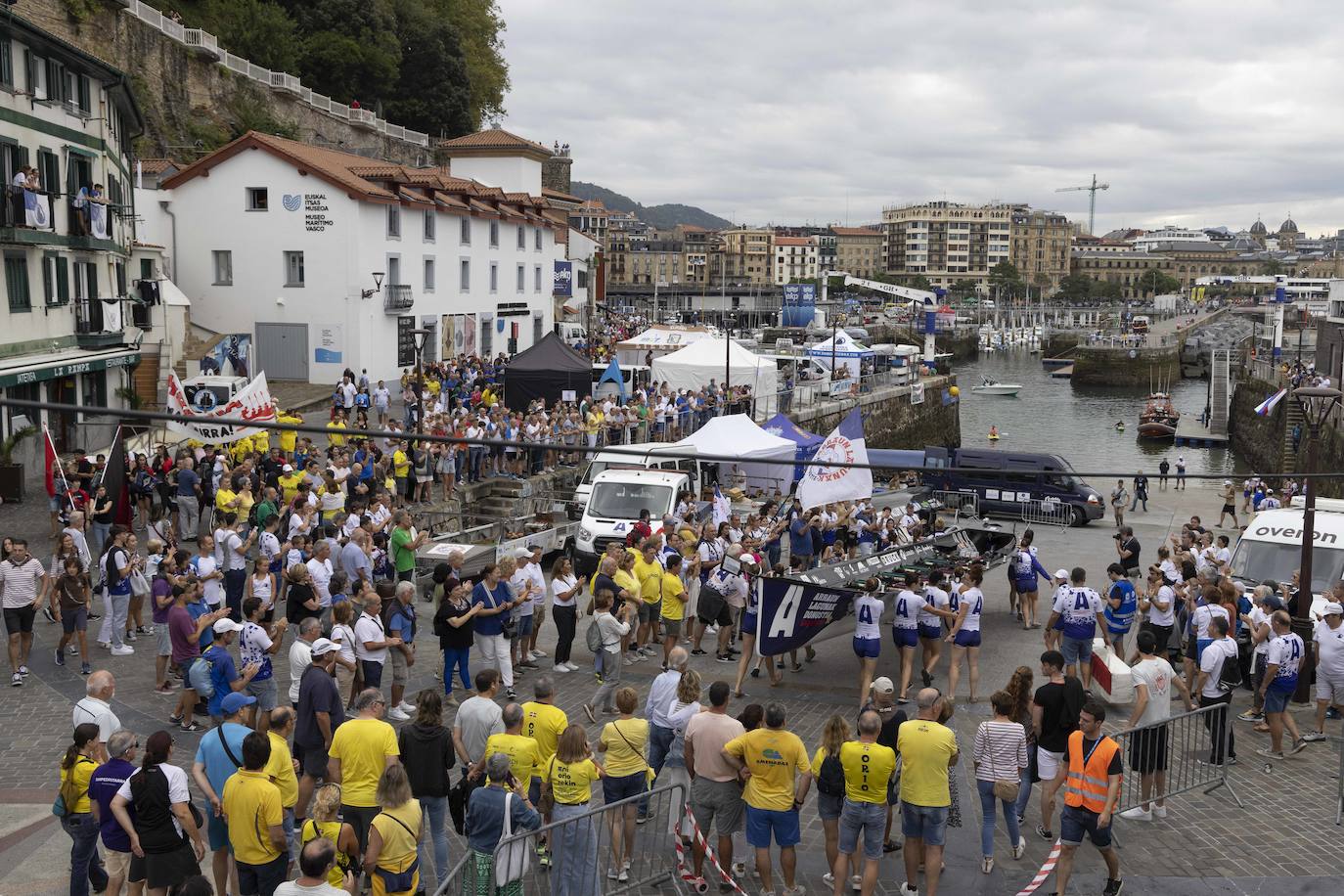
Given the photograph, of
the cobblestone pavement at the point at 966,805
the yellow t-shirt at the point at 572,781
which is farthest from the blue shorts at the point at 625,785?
the cobblestone pavement at the point at 966,805

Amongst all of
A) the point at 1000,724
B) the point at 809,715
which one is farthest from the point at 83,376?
the point at 1000,724

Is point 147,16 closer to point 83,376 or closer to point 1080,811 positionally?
point 83,376

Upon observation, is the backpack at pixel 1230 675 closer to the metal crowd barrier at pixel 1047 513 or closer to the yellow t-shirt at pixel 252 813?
the yellow t-shirt at pixel 252 813

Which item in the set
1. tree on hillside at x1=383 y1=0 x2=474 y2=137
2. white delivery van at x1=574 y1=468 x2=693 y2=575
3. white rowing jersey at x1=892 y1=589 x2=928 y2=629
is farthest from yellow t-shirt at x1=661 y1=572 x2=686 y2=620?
tree on hillside at x1=383 y1=0 x2=474 y2=137

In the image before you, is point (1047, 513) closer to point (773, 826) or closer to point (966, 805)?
point (966, 805)

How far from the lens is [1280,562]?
1652cm

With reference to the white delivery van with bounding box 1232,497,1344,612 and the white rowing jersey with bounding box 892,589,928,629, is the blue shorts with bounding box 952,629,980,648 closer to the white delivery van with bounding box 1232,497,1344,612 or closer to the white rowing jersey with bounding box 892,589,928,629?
the white rowing jersey with bounding box 892,589,928,629

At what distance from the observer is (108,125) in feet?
96.4

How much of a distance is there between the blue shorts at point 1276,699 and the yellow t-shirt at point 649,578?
22.8 feet

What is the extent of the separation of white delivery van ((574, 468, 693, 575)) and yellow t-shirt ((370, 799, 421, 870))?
1181cm

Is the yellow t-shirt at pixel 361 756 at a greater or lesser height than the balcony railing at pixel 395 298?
lesser

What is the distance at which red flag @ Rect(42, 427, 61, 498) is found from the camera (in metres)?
16.9

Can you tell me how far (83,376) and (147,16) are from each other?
25247 mm

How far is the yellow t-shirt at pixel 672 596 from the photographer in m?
14.3
